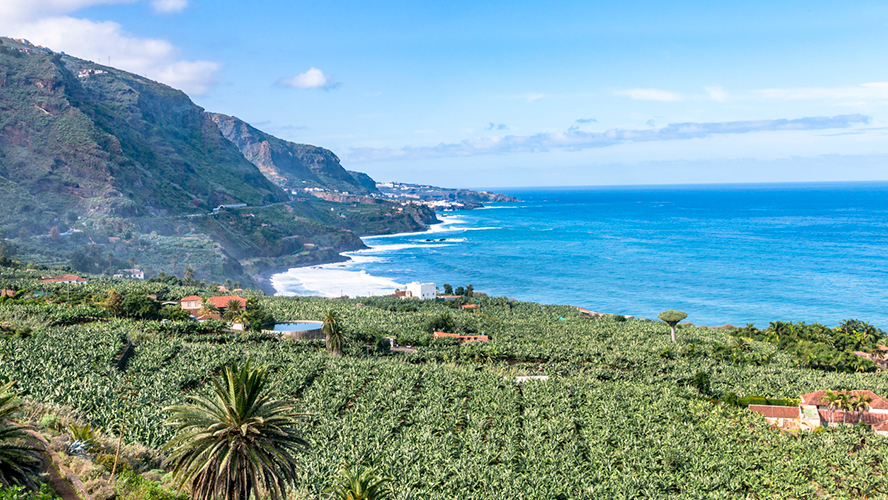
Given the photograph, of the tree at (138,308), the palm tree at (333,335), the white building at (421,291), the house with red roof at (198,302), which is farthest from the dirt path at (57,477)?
the white building at (421,291)

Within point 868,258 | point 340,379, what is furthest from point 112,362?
point 868,258

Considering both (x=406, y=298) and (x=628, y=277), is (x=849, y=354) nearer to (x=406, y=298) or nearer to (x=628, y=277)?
(x=406, y=298)

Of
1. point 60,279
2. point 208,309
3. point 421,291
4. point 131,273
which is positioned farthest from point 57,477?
point 131,273

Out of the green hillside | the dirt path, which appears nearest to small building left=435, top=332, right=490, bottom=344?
the dirt path

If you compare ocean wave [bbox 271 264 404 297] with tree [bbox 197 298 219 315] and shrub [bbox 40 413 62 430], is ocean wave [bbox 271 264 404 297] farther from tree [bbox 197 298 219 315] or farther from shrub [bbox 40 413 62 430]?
shrub [bbox 40 413 62 430]

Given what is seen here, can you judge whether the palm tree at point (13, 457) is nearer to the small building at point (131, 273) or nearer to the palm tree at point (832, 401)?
the palm tree at point (832, 401)
